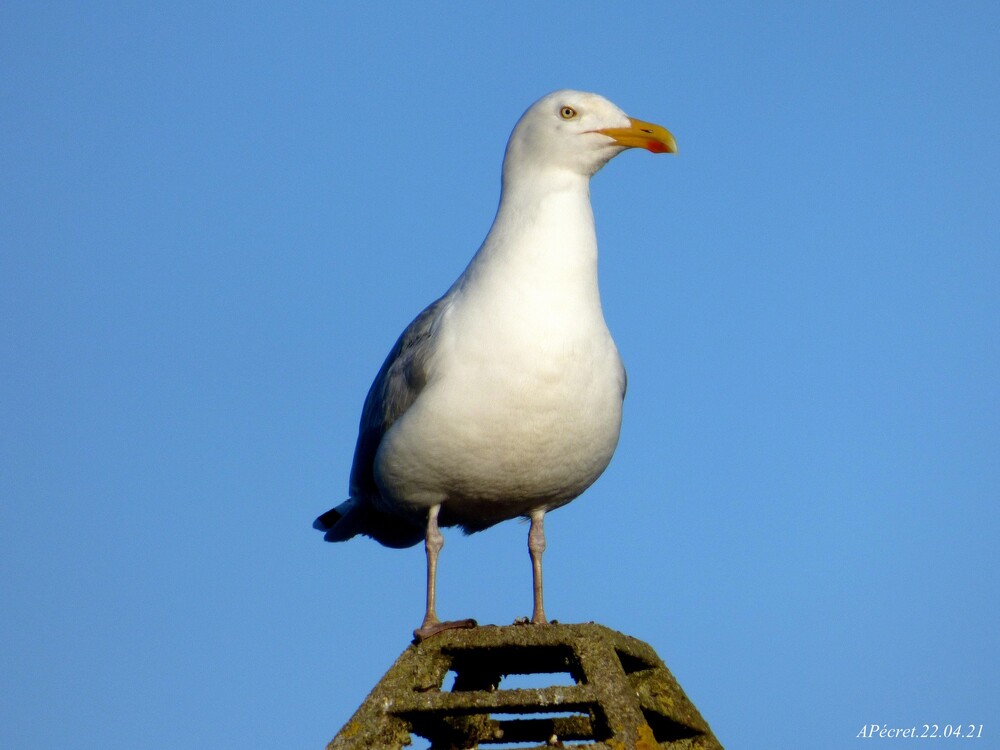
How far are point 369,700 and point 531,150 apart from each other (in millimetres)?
4478

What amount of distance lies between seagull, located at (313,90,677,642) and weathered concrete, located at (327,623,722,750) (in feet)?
2.77

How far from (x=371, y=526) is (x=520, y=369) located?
277 centimetres

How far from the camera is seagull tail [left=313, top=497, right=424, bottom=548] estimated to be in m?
10.2

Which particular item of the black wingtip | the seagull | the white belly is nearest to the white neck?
the seagull

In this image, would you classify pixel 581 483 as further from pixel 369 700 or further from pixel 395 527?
pixel 369 700

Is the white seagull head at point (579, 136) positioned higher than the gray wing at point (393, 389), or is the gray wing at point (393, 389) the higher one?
the white seagull head at point (579, 136)

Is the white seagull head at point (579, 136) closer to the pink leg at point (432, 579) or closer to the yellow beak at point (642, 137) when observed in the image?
the yellow beak at point (642, 137)

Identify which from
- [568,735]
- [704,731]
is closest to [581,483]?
[568,735]

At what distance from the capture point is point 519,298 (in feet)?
27.6

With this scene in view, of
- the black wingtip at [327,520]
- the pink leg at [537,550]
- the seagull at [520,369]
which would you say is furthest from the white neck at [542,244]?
the black wingtip at [327,520]

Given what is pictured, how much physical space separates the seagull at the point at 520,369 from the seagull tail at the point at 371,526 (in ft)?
2.18

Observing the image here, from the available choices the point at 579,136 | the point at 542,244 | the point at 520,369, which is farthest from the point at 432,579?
the point at 579,136

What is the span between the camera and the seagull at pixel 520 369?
27.0ft

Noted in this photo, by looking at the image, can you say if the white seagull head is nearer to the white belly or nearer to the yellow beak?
the yellow beak
